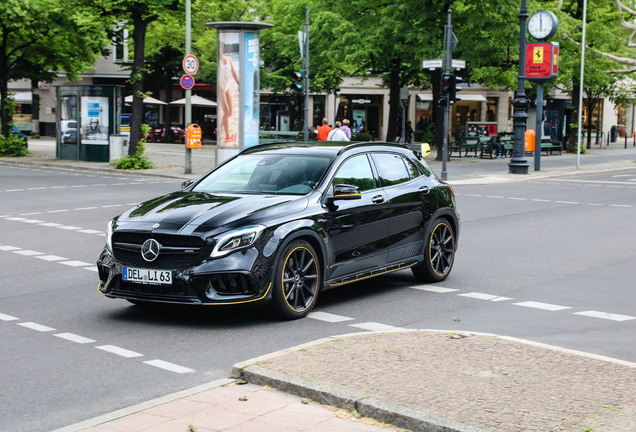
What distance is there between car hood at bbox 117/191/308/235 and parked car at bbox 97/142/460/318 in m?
0.01

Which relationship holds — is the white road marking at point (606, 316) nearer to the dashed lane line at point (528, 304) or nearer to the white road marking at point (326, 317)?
the dashed lane line at point (528, 304)

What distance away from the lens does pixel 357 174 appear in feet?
29.6

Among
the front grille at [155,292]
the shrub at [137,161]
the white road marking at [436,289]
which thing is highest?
the shrub at [137,161]

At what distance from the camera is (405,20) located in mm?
35469

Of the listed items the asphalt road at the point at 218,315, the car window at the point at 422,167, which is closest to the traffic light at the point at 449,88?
the asphalt road at the point at 218,315

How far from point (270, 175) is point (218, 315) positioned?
4.96ft

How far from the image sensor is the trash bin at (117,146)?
3125 cm

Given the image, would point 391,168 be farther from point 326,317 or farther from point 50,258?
point 50,258

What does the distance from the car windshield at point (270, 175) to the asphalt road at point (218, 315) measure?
1.20 meters

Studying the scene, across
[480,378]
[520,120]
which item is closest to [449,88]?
[520,120]

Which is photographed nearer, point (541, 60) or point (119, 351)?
point (119, 351)

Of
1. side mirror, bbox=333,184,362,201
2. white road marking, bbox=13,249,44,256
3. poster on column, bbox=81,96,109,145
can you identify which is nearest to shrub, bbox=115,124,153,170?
poster on column, bbox=81,96,109,145

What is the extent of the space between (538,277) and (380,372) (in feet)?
17.1

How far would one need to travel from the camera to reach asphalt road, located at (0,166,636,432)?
591 centimetres
